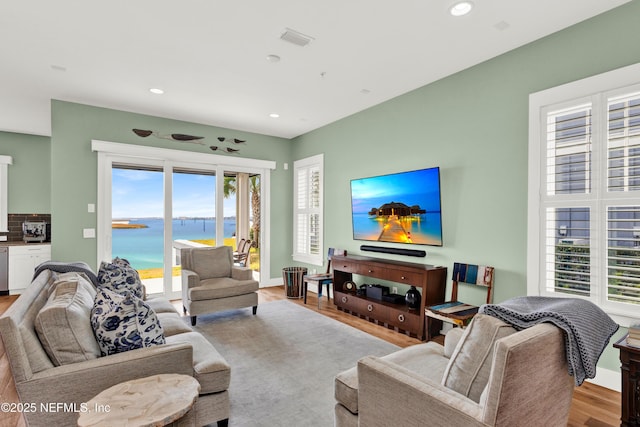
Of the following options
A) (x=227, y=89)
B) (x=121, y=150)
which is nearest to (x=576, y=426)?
(x=227, y=89)

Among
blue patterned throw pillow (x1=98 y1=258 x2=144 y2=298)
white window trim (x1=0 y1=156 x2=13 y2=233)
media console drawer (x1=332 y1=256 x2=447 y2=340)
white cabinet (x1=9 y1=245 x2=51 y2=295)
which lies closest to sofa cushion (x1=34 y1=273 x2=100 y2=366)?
blue patterned throw pillow (x1=98 y1=258 x2=144 y2=298)

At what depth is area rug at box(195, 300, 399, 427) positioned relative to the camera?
220 cm

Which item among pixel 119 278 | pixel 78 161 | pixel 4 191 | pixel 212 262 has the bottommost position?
pixel 212 262

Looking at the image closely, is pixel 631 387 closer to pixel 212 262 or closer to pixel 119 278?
pixel 119 278

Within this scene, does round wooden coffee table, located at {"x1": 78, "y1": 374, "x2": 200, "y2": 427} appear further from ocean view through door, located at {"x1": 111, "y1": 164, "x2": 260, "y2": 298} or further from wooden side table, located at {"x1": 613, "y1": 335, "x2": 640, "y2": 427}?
ocean view through door, located at {"x1": 111, "y1": 164, "x2": 260, "y2": 298}

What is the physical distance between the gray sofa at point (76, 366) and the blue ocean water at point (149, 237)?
3.16m

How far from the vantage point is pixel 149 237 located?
204 inches

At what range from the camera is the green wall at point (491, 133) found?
2590 mm

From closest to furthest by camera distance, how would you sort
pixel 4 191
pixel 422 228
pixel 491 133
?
1. pixel 491 133
2. pixel 422 228
3. pixel 4 191

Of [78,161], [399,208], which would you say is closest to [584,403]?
[399,208]

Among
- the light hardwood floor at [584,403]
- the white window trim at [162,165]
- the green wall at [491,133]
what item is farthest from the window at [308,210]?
the light hardwood floor at [584,403]

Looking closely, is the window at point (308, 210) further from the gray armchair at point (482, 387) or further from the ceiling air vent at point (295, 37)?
the gray armchair at point (482, 387)

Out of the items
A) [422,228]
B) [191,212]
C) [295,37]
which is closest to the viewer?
[295,37]

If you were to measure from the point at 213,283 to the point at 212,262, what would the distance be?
0.39 metres
